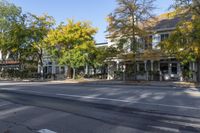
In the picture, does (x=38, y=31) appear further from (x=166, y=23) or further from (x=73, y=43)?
(x=166, y=23)

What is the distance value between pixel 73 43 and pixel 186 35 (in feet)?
63.2

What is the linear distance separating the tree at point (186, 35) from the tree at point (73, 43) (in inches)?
556

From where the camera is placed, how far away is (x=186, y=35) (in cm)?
2845

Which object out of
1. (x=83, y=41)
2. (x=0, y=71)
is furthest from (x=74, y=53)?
(x=0, y=71)

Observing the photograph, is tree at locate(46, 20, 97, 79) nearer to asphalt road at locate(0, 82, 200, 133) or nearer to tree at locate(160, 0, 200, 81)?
tree at locate(160, 0, 200, 81)

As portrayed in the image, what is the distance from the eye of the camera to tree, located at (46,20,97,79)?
40.9 metres

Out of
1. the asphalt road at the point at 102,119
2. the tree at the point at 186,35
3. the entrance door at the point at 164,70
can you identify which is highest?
the tree at the point at 186,35

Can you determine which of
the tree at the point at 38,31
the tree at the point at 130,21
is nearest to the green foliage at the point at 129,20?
the tree at the point at 130,21

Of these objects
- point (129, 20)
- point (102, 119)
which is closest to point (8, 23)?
point (129, 20)

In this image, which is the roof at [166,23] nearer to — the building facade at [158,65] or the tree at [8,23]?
the building facade at [158,65]

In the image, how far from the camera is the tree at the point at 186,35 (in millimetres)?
27620

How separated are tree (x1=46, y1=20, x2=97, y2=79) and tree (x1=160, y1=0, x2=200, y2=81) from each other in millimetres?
14132

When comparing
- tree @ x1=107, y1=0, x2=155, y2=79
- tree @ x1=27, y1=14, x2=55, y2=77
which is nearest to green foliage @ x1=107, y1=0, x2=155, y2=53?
tree @ x1=107, y1=0, x2=155, y2=79

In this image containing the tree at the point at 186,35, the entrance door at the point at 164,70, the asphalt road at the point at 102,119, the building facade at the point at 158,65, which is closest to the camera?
the asphalt road at the point at 102,119
